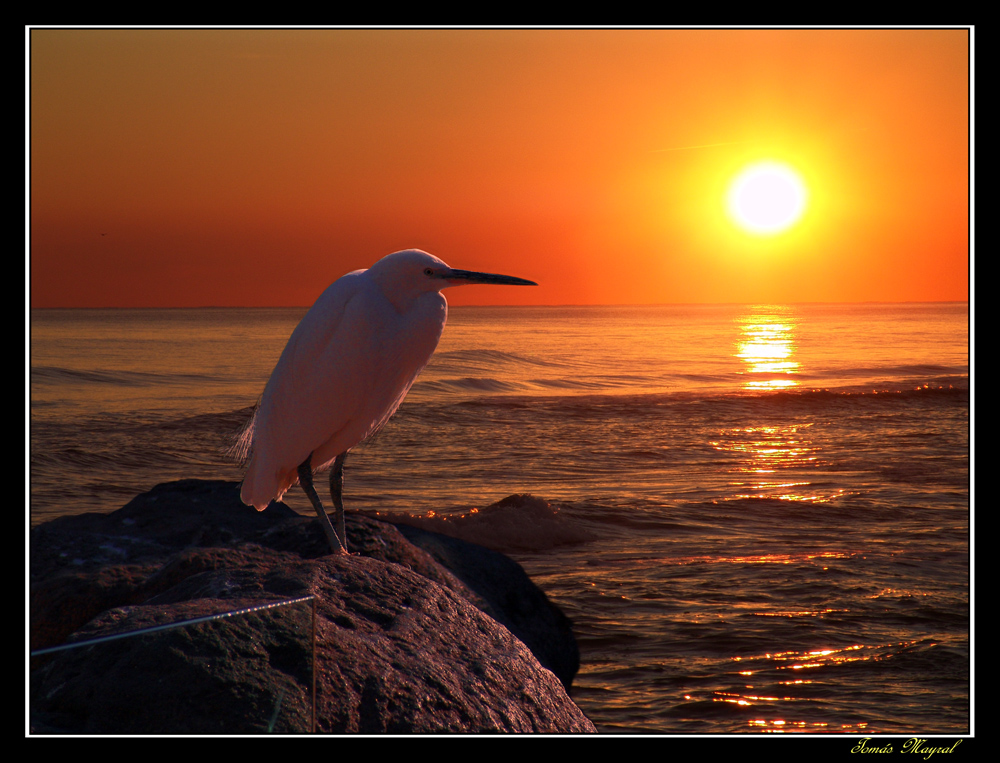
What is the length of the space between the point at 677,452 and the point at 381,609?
35.7 feet

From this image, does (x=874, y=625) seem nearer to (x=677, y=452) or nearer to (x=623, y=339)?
(x=677, y=452)

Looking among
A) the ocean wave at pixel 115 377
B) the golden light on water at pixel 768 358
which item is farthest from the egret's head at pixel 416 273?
the golden light on water at pixel 768 358

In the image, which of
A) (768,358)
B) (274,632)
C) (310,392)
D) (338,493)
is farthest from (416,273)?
(768,358)

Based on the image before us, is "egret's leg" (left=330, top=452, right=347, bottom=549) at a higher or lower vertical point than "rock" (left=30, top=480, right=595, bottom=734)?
higher

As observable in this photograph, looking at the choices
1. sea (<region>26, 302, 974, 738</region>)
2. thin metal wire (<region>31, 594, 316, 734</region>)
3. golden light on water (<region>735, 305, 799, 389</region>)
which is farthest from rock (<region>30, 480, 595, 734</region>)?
golden light on water (<region>735, 305, 799, 389</region>)

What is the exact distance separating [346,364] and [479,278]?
0.81 m

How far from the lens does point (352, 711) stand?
2520 millimetres

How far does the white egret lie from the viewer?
3.90m

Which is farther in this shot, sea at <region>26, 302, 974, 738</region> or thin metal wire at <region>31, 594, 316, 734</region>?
sea at <region>26, 302, 974, 738</region>

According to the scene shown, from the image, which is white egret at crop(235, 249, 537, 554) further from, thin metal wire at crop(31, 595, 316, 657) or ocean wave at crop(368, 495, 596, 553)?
ocean wave at crop(368, 495, 596, 553)

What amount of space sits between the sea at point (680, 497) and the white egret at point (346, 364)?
6.88ft

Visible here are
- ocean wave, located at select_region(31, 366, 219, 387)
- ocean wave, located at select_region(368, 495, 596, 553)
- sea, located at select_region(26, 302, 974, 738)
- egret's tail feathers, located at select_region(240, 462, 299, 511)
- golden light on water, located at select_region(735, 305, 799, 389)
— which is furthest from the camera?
golden light on water, located at select_region(735, 305, 799, 389)

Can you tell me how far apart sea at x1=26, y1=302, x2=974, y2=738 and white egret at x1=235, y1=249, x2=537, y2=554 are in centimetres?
210

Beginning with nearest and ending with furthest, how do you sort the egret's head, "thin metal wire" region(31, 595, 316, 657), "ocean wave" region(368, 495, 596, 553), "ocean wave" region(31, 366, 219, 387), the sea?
1. "thin metal wire" region(31, 595, 316, 657)
2. the egret's head
3. the sea
4. "ocean wave" region(368, 495, 596, 553)
5. "ocean wave" region(31, 366, 219, 387)
